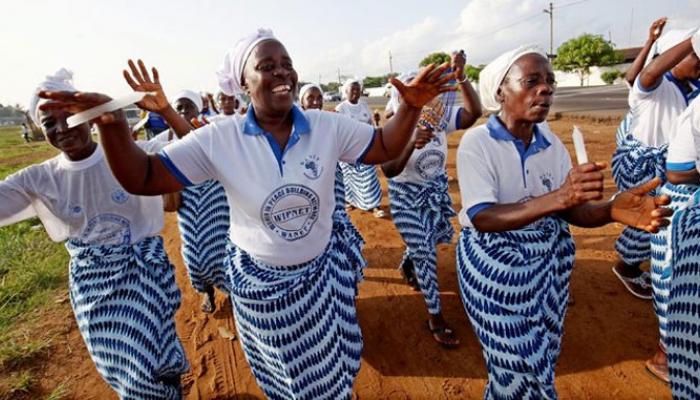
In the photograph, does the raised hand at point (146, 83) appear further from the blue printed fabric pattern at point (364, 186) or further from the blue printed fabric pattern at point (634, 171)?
the blue printed fabric pattern at point (364, 186)

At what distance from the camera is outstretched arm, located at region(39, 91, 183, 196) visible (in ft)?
4.69

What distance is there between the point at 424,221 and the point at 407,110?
164 cm

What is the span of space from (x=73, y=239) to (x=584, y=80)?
4789 centimetres

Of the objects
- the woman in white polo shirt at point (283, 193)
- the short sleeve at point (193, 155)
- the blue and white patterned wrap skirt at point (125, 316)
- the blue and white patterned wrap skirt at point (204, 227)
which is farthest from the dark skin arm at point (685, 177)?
the blue and white patterned wrap skirt at point (204, 227)

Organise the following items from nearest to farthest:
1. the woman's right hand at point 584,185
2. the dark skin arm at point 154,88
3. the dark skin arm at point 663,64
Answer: the woman's right hand at point 584,185 → the dark skin arm at point 154,88 → the dark skin arm at point 663,64

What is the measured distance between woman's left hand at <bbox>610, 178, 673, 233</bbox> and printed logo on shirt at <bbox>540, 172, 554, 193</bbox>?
0.34m

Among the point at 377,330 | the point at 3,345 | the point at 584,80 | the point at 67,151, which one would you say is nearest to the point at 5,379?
the point at 3,345

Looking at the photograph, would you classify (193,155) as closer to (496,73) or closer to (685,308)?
Result: (496,73)

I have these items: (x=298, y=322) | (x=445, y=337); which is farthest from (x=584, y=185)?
(x=445, y=337)

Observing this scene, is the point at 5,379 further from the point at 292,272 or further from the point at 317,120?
the point at 317,120

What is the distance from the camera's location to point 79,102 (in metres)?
1.44

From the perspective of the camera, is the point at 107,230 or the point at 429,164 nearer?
the point at 107,230

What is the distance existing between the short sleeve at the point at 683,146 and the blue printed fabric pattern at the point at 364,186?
14.7 feet

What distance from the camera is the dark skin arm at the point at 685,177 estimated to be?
213 centimetres
